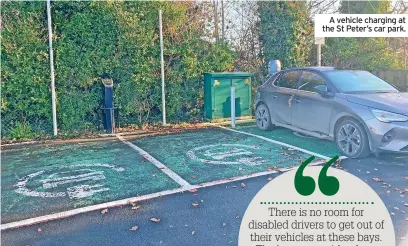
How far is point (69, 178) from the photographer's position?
453 centimetres

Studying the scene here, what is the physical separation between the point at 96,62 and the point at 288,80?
396 centimetres

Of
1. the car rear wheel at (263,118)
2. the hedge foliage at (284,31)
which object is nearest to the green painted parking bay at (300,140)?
the car rear wheel at (263,118)

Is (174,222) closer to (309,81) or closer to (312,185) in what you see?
(312,185)

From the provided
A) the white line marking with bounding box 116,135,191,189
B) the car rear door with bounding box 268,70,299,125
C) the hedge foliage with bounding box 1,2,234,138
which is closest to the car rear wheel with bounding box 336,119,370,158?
the car rear door with bounding box 268,70,299,125

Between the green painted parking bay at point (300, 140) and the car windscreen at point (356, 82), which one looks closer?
the car windscreen at point (356, 82)

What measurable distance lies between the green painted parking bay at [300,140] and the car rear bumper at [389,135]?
2.28 ft

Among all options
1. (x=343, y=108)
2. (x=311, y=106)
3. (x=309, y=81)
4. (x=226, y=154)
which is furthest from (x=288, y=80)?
(x=226, y=154)

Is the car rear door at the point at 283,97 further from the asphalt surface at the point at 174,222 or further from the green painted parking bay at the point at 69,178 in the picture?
the green painted parking bay at the point at 69,178

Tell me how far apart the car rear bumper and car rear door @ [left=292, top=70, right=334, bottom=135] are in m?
0.82

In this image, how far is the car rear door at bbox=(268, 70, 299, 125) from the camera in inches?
255

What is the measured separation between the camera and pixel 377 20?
9.30 meters

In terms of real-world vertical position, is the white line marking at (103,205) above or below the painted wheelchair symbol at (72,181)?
below

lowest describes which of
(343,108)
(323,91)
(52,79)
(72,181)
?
(72,181)

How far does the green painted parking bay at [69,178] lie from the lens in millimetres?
3723
